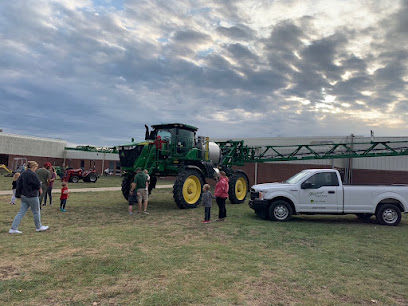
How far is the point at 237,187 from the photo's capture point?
15.7 meters

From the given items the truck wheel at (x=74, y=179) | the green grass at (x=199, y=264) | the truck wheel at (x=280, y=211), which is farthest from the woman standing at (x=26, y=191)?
the truck wheel at (x=74, y=179)

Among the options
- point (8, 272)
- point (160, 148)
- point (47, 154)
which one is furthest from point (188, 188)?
point (47, 154)

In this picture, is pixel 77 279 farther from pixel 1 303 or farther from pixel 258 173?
pixel 258 173

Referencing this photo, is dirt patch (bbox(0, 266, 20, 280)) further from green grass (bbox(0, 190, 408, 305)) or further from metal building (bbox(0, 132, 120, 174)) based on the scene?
metal building (bbox(0, 132, 120, 174))

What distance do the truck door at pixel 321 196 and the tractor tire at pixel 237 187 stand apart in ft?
16.7

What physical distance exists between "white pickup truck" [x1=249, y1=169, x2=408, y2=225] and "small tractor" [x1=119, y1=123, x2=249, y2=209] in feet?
10.5

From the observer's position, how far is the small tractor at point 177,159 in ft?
40.5

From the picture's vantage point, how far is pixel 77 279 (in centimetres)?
477

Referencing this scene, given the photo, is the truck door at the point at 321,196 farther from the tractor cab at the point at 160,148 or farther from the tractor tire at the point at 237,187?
the tractor cab at the point at 160,148

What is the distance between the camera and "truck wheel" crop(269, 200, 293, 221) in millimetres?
10477

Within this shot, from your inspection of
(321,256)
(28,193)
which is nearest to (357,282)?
(321,256)

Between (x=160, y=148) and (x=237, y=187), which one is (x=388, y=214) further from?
(x=160, y=148)

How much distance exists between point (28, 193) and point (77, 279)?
3719mm

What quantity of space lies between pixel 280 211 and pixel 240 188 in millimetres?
5389
